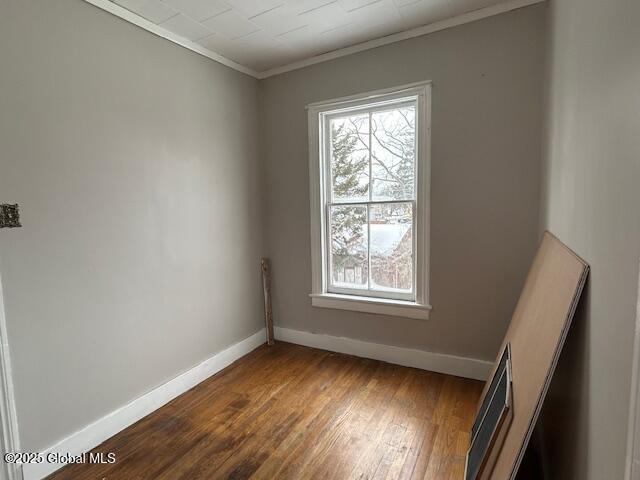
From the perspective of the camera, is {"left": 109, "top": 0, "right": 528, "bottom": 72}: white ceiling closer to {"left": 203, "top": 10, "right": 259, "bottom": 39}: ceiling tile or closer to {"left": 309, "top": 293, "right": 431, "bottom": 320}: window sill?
{"left": 203, "top": 10, "right": 259, "bottom": 39}: ceiling tile

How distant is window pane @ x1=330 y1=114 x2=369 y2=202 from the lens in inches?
116

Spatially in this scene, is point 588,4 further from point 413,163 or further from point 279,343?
point 279,343

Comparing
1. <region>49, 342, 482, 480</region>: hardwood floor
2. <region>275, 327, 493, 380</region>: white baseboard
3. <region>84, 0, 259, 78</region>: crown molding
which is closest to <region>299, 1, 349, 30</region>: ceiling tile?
<region>84, 0, 259, 78</region>: crown molding

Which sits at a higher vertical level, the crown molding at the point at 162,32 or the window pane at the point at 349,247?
the crown molding at the point at 162,32

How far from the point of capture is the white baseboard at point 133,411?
6.01 feet

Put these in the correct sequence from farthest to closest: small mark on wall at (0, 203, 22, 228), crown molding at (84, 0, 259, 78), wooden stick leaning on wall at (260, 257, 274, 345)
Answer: wooden stick leaning on wall at (260, 257, 274, 345), crown molding at (84, 0, 259, 78), small mark on wall at (0, 203, 22, 228)

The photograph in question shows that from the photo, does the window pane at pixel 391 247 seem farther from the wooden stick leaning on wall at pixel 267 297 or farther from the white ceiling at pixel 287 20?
the white ceiling at pixel 287 20

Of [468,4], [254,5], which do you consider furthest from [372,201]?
[254,5]

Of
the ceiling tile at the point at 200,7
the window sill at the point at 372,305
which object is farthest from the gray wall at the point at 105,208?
the window sill at the point at 372,305

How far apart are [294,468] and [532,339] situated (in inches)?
53.9

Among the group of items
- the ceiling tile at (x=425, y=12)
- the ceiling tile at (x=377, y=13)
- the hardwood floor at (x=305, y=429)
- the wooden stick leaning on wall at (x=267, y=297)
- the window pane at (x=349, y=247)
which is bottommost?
the hardwood floor at (x=305, y=429)

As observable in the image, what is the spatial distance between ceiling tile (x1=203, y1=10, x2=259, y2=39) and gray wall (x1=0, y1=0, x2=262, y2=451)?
0.33 m

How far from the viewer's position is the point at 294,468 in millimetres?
1799

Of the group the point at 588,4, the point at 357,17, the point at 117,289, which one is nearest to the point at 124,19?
the point at 357,17
